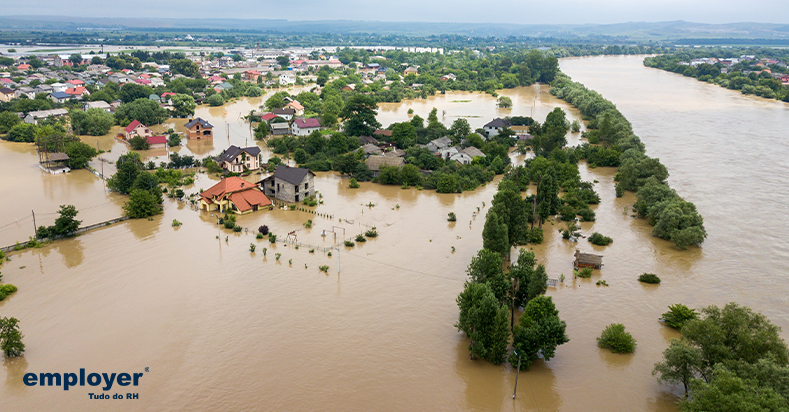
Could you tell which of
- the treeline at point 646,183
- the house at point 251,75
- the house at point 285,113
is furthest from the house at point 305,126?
the house at point 251,75

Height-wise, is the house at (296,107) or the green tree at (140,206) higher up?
the house at (296,107)

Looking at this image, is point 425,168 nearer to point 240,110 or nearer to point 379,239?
point 379,239

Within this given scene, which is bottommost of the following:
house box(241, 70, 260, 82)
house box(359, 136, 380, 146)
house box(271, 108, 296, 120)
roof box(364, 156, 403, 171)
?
roof box(364, 156, 403, 171)

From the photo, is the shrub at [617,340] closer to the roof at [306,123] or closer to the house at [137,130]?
the roof at [306,123]

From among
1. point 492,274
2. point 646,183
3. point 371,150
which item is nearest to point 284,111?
point 371,150

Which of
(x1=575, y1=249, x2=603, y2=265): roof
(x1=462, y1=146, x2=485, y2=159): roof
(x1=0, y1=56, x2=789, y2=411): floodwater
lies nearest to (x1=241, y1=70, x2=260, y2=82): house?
(x1=0, y1=56, x2=789, y2=411): floodwater

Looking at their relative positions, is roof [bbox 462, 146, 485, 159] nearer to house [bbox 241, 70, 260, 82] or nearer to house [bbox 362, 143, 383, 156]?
house [bbox 362, 143, 383, 156]
